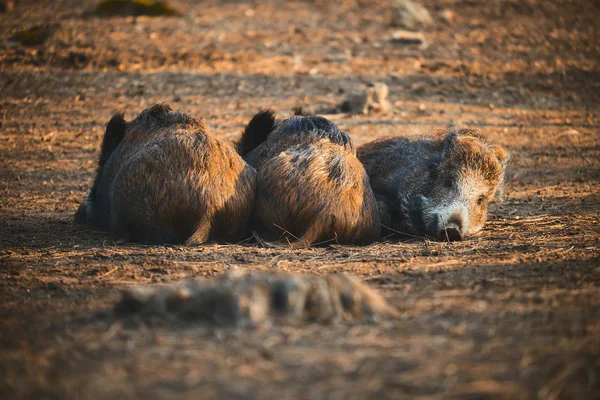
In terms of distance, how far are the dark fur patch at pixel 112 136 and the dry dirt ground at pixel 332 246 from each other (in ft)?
2.61

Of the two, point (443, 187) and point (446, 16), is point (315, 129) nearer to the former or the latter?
point (443, 187)

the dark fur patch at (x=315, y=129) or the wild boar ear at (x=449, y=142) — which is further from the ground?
the dark fur patch at (x=315, y=129)

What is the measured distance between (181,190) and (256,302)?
2.41 m

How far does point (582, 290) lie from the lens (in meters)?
4.77

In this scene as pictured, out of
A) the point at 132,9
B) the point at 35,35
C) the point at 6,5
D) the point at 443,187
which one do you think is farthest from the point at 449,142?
the point at 6,5

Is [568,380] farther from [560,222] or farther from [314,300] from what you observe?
[560,222]

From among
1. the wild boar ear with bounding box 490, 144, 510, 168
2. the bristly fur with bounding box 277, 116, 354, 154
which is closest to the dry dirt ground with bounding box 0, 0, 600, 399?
the wild boar ear with bounding box 490, 144, 510, 168

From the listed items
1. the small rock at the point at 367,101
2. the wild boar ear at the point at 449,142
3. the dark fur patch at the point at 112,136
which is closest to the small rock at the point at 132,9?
the small rock at the point at 367,101

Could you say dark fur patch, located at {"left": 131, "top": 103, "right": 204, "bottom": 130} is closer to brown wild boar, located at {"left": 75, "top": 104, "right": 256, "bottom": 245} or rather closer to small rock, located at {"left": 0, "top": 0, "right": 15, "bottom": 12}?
brown wild boar, located at {"left": 75, "top": 104, "right": 256, "bottom": 245}

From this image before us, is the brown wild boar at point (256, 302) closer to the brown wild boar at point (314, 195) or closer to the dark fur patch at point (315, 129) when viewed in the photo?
the brown wild boar at point (314, 195)

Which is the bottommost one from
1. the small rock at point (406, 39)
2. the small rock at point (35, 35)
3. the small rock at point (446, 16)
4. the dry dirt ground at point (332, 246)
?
the dry dirt ground at point (332, 246)

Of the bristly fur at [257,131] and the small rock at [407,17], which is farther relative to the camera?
the small rock at [407,17]

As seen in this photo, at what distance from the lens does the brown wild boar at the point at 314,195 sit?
21.0ft

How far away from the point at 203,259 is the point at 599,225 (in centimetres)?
390
